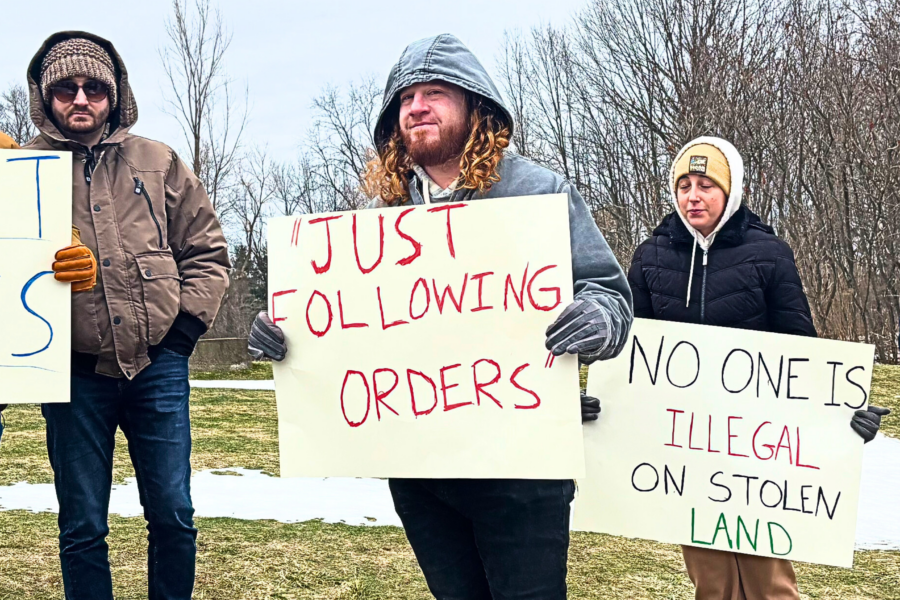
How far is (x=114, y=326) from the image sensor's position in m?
2.53

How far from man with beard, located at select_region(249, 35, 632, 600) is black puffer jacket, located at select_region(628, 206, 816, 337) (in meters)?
1.00

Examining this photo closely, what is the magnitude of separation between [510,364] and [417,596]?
78.6 inches

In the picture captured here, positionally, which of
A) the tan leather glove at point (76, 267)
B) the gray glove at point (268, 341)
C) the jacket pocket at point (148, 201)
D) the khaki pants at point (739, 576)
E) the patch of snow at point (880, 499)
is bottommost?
the patch of snow at point (880, 499)

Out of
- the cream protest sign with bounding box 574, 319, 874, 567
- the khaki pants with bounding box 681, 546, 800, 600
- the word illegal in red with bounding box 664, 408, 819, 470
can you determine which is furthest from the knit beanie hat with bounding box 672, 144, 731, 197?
→ the khaki pants with bounding box 681, 546, 800, 600

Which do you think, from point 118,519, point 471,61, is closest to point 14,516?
point 118,519

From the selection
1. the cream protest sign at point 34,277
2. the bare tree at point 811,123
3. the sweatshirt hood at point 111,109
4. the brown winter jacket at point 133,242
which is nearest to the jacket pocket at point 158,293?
the brown winter jacket at point 133,242

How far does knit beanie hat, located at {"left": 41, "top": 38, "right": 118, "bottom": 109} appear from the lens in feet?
8.42

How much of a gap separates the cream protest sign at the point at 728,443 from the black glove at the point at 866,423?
3cm

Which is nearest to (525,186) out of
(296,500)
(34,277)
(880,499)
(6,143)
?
(34,277)

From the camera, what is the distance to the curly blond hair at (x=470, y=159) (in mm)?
1868

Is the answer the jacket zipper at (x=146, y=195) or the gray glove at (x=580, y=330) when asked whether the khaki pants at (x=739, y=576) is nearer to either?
the gray glove at (x=580, y=330)

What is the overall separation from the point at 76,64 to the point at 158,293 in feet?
2.36

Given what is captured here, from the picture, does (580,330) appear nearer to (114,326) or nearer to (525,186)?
(525,186)

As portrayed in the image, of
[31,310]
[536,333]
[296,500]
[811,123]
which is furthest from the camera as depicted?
[811,123]
